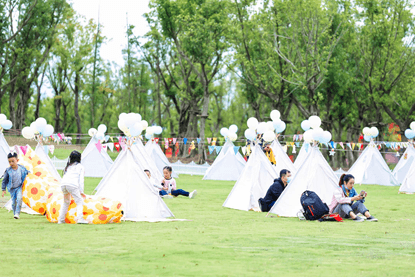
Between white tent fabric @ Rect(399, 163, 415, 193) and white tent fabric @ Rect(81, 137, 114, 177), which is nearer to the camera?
white tent fabric @ Rect(399, 163, 415, 193)

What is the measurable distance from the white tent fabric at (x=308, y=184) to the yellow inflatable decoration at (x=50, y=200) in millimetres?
4036

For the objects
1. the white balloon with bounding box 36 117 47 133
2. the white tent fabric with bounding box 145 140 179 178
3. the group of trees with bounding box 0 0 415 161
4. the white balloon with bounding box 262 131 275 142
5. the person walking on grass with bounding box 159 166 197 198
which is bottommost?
the person walking on grass with bounding box 159 166 197 198

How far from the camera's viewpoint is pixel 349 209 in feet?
38.4

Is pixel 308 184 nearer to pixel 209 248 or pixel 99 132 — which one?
pixel 209 248

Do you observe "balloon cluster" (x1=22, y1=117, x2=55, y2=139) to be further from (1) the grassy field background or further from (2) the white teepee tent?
(2) the white teepee tent

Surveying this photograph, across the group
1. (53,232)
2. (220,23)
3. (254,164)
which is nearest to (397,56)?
(220,23)

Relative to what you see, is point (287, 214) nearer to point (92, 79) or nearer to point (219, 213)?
point (219, 213)

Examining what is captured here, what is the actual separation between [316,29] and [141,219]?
83.3 ft

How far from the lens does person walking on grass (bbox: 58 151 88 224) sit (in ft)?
33.0

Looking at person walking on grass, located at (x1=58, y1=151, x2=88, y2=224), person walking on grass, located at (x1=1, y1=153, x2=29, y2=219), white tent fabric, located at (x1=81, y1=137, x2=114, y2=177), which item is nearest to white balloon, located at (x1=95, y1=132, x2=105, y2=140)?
white tent fabric, located at (x1=81, y1=137, x2=114, y2=177)

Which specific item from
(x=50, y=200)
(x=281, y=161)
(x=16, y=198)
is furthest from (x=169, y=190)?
(x=16, y=198)

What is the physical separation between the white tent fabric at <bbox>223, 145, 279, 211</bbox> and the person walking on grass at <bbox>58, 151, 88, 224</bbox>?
4971 millimetres

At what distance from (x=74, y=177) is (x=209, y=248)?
12.6ft

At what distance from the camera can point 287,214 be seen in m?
12.2
